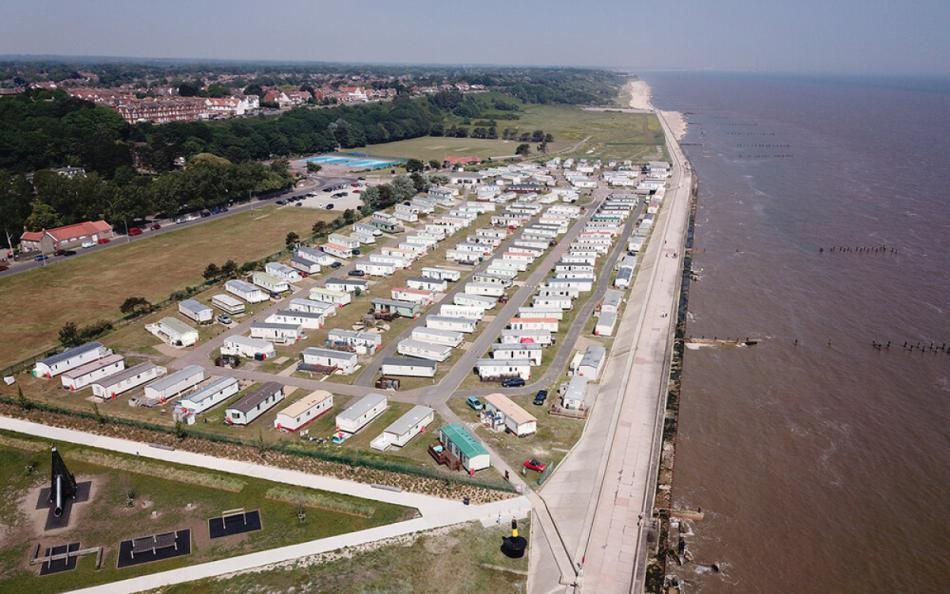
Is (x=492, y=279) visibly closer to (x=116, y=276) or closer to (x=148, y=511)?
(x=148, y=511)

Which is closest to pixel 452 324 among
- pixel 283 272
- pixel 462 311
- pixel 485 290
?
pixel 462 311

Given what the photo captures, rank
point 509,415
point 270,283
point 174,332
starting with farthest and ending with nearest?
point 270,283 < point 174,332 < point 509,415

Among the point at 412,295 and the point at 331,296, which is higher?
the point at 412,295

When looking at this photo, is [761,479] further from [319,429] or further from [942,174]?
[942,174]

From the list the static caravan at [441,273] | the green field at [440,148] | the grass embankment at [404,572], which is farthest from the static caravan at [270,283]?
the green field at [440,148]

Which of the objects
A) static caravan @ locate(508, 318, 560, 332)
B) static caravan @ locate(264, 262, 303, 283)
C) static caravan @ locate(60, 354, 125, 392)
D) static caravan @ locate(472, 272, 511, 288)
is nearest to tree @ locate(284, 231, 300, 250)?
static caravan @ locate(264, 262, 303, 283)

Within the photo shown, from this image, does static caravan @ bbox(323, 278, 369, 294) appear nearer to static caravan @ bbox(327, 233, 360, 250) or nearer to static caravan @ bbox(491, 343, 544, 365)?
static caravan @ bbox(327, 233, 360, 250)

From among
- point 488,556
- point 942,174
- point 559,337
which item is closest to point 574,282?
point 559,337
